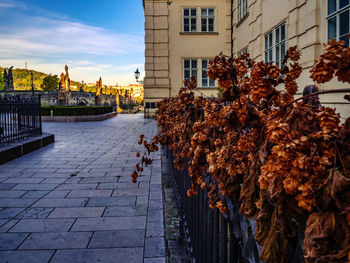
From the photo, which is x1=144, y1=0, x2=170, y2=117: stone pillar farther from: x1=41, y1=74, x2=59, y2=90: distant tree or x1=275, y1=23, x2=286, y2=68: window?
x1=41, y1=74, x2=59, y2=90: distant tree

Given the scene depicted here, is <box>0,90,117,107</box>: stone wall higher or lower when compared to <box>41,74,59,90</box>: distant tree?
lower

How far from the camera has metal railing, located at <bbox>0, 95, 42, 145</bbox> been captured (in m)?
8.34

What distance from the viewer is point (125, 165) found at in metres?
6.94

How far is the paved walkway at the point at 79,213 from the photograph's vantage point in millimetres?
2988

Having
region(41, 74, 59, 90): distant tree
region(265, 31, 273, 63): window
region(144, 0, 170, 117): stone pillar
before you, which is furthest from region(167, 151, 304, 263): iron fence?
region(41, 74, 59, 90): distant tree

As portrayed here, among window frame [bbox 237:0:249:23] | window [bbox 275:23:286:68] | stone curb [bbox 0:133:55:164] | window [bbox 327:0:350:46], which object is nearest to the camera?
window [bbox 327:0:350:46]

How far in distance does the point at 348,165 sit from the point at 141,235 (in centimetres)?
309

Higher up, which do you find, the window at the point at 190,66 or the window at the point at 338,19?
the window at the point at 190,66

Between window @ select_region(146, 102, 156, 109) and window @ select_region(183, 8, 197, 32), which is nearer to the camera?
window @ select_region(183, 8, 197, 32)

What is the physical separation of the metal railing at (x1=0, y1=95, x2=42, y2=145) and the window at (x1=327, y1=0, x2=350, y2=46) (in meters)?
9.15

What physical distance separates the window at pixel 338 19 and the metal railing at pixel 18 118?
30.0 ft

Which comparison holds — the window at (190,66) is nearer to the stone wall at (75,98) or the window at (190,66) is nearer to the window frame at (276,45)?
the window frame at (276,45)

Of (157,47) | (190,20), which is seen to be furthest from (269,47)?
(157,47)

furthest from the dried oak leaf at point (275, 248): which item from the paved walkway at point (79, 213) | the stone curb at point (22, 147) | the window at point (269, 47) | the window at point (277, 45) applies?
the window at point (269, 47)
